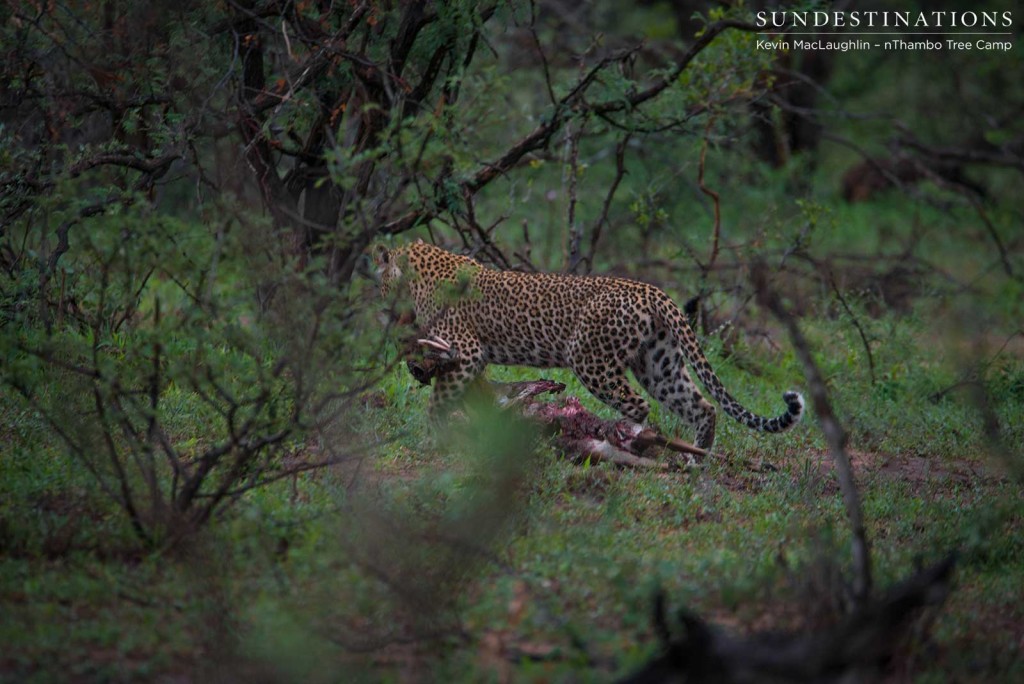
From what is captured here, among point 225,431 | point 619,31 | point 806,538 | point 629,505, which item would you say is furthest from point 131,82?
point 619,31

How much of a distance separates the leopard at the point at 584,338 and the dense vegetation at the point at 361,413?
0.40 m

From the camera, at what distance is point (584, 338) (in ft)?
26.8

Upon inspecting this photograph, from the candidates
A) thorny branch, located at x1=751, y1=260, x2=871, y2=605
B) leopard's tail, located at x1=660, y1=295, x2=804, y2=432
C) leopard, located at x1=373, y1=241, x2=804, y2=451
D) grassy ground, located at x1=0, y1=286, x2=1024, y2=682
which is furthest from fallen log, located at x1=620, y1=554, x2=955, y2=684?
leopard's tail, located at x1=660, y1=295, x2=804, y2=432

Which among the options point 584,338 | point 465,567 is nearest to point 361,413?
point 584,338

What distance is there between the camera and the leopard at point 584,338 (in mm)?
8078

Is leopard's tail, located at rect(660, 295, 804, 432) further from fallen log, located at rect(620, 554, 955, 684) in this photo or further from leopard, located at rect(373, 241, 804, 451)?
fallen log, located at rect(620, 554, 955, 684)

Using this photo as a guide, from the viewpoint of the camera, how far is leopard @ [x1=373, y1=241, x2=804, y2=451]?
8.08 m

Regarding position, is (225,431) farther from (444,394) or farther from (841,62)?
(841,62)

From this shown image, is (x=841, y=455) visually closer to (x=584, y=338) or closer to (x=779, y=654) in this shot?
(x=779, y=654)

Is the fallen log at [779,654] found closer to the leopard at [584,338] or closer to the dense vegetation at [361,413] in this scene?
the dense vegetation at [361,413]

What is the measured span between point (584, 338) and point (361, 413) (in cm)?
161

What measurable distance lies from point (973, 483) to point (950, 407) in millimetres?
1938

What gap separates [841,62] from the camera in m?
22.2

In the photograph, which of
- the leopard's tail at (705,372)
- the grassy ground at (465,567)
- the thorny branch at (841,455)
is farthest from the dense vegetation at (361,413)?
the leopard's tail at (705,372)
